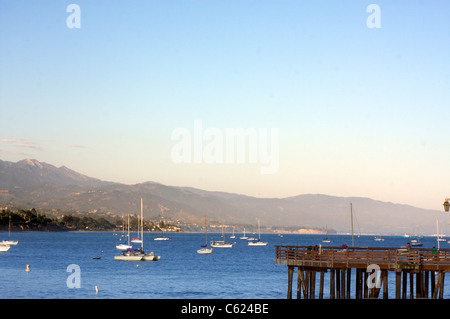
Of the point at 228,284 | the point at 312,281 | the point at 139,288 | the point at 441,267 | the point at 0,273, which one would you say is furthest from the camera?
the point at 0,273

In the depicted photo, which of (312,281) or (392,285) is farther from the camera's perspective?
(392,285)

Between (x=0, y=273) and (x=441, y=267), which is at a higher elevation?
(x=441, y=267)

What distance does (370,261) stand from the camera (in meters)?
45.7

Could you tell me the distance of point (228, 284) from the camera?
9850 centimetres
